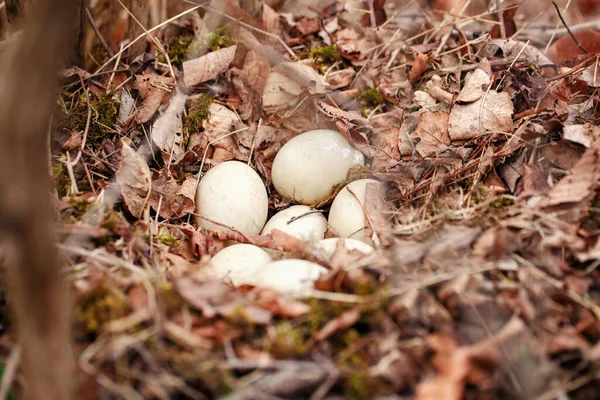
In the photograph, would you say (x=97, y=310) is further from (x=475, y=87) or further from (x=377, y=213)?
(x=475, y=87)

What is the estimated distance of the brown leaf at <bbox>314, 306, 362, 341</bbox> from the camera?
4.17ft

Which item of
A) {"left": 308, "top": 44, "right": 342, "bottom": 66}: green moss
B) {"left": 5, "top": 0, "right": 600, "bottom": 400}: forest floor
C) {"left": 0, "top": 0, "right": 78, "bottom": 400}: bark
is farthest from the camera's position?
{"left": 308, "top": 44, "right": 342, "bottom": 66}: green moss

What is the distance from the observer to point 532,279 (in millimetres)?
1379

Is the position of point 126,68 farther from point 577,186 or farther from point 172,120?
point 577,186

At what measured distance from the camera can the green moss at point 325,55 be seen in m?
2.50

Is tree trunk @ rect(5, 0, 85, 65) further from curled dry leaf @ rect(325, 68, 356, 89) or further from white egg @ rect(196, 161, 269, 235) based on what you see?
curled dry leaf @ rect(325, 68, 356, 89)

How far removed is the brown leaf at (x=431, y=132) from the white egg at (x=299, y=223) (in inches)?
18.7

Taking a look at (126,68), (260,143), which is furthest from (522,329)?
(126,68)

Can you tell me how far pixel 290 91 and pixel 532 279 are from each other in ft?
4.27

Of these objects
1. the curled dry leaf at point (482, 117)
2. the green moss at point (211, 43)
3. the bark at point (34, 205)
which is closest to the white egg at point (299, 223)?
the curled dry leaf at point (482, 117)

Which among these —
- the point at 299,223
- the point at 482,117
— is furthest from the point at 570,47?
the point at 299,223

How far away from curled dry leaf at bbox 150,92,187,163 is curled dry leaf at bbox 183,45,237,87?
95 millimetres

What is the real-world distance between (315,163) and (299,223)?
24cm

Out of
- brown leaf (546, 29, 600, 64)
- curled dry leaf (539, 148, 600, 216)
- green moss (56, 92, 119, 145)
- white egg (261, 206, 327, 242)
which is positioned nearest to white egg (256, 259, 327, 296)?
white egg (261, 206, 327, 242)
